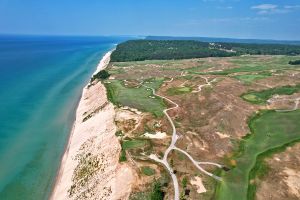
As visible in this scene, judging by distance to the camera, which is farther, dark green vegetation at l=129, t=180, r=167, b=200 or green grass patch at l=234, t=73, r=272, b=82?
green grass patch at l=234, t=73, r=272, b=82

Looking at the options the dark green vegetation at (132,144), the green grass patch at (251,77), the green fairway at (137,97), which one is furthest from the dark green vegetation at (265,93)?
Result: the dark green vegetation at (132,144)

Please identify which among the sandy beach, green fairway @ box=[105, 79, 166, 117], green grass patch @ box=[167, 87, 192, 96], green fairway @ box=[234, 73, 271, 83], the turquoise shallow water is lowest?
the turquoise shallow water

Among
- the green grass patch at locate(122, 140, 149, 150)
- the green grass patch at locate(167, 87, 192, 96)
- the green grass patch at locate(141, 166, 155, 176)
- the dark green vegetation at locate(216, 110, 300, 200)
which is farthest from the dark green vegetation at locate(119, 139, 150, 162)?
the green grass patch at locate(167, 87, 192, 96)

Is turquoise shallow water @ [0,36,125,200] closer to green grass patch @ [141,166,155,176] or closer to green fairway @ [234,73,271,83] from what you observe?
green grass patch @ [141,166,155,176]

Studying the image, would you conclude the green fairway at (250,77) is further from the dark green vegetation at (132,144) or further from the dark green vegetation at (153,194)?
the dark green vegetation at (153,194)

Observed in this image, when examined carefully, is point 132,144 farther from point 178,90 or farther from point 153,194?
point 178,90

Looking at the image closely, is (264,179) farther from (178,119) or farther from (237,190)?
(178,119)

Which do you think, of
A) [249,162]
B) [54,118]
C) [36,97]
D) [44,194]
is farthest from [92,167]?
[36,97]
